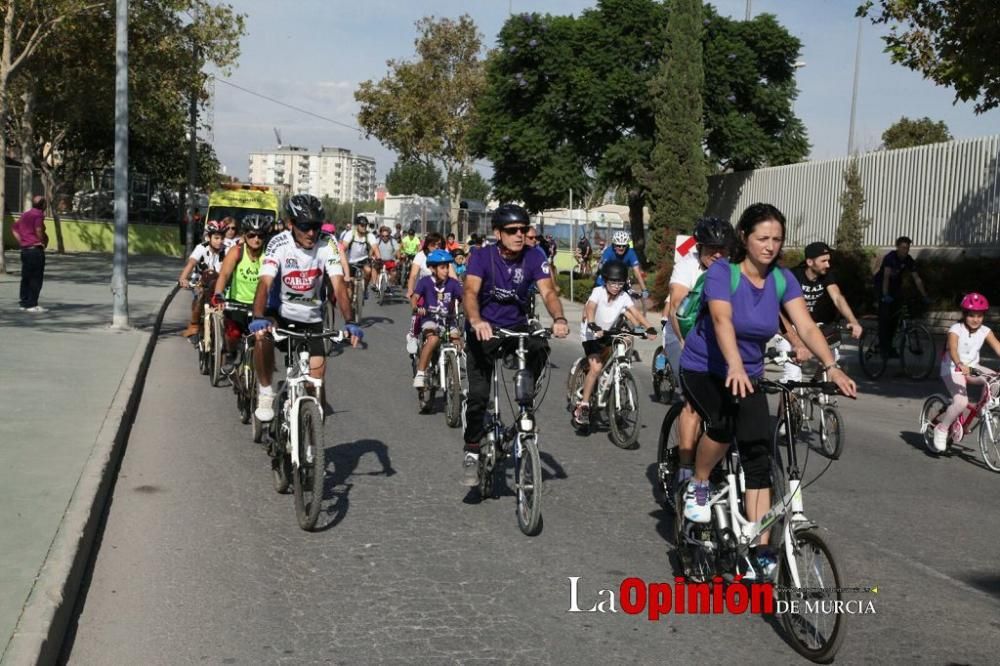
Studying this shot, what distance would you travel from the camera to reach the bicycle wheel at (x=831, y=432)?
9.59 m

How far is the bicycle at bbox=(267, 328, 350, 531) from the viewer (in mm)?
6684

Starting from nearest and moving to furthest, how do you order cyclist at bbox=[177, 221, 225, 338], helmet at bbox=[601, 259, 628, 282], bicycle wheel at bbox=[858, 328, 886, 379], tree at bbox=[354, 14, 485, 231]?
helmet at bbox=[601, 259, 628, 282] → cyclist at bbox=[177, 221, 225, 338] → bicycle wheel at bbox=[858, 328, 886, 379] → tree at bbox=[354, 14, 485, 231]

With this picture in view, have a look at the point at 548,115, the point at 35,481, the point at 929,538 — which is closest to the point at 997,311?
the point at 929,538

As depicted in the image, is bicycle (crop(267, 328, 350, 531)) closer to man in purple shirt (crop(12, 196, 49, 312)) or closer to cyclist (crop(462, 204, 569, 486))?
cyclist (crop(462, 204, 569, 486))

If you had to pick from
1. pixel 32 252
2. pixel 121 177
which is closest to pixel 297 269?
pixel 121 177

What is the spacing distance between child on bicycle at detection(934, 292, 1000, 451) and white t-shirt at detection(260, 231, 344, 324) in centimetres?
546

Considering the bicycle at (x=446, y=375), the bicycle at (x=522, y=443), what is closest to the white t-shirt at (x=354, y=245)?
the bicycle at (x=446, y=375)

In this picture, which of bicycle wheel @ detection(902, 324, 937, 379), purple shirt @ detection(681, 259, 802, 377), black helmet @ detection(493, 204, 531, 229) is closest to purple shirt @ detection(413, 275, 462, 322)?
black helmet @ detection(493, 204, 531, 229)

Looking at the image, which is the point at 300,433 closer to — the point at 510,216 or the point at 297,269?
the point at 297,269

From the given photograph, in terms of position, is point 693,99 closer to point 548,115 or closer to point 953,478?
point 548,115

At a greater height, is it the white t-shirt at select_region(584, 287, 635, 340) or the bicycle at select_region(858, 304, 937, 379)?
the white t-shirt at select_region(584, 287, 635, 340)

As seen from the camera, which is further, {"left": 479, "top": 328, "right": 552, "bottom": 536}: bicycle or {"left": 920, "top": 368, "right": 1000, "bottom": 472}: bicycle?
{"left": 920, "top": 368, "right": 1000, "bottom": 472}: bicycle

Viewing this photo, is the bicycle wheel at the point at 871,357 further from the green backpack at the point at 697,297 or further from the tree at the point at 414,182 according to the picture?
the tree at the point at 414,182

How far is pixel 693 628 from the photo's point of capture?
207 inches
